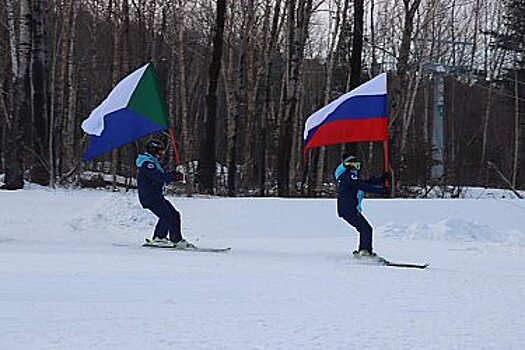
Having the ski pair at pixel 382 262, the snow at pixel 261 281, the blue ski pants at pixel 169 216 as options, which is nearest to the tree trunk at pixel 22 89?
the snow at pixel 261 281

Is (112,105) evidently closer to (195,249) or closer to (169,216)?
(169,216)

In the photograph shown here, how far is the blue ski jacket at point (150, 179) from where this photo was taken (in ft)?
41.5

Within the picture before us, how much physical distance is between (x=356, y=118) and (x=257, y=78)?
20.4m

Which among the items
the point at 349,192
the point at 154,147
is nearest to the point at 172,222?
the point at 154,147

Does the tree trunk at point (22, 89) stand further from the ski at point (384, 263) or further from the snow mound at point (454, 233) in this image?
the ski at point (384, 263)

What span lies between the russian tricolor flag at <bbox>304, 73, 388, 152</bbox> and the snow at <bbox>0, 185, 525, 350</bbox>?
1855 millimetres

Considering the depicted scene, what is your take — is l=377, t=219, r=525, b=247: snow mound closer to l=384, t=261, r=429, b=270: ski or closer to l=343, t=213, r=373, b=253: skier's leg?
l=343, t=213, r=373, b=253: skier's leg

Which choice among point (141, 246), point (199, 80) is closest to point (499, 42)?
point (199, 80)

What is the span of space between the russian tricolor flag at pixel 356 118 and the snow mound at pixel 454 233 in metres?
3.39

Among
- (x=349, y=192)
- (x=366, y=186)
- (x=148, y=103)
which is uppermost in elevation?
(x=148, y=103)

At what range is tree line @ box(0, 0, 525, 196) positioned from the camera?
24.6 metres

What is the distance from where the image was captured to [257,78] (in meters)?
33.5

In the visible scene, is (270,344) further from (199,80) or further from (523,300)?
(199,80)

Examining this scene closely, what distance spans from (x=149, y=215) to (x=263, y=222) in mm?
2417
